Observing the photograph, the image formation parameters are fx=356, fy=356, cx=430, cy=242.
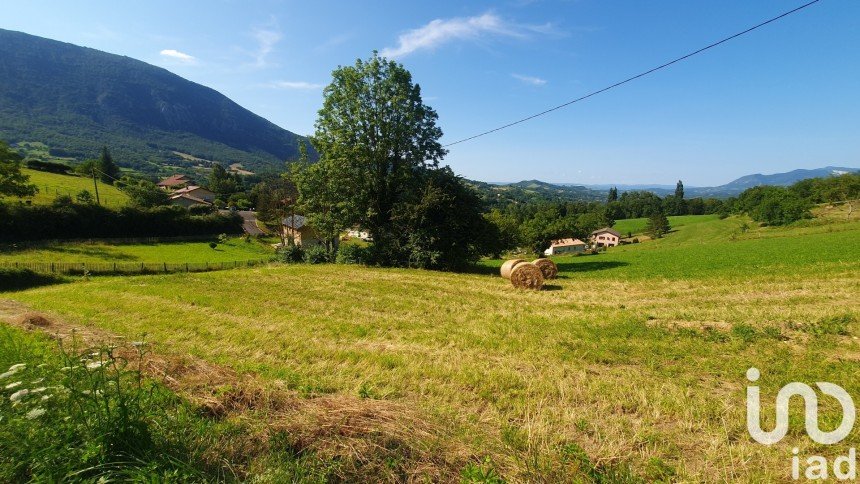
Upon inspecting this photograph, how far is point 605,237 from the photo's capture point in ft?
400

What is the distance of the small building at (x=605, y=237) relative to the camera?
392 ft

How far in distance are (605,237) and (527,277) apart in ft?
390

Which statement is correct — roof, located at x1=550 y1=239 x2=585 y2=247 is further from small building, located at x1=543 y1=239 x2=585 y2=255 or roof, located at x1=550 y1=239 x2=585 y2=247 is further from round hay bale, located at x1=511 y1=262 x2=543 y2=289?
round hay bale, located at x1=511 y1=262 x2=543 y2=289

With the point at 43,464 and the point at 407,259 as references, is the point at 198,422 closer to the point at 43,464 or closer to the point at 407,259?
the point at 43,464

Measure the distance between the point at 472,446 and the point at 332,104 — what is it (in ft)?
91.5

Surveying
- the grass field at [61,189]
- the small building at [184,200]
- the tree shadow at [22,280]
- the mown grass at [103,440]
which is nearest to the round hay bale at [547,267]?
the mown grass at [103,440]

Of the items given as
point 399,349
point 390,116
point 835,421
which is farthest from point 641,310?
point 390,116

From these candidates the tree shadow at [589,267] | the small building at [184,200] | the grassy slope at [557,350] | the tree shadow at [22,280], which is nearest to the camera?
the grassy slope at [557,350]

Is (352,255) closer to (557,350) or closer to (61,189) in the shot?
(557,350)

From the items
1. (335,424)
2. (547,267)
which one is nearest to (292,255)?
(547,267)

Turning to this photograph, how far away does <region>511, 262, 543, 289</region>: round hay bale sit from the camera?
1683 centimetres

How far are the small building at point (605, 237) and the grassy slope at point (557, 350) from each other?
10929cm

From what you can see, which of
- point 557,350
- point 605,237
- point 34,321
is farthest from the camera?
point 605,237

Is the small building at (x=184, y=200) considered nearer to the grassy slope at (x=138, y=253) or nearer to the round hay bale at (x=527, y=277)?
the grassy slope at (x=138, y=253)
